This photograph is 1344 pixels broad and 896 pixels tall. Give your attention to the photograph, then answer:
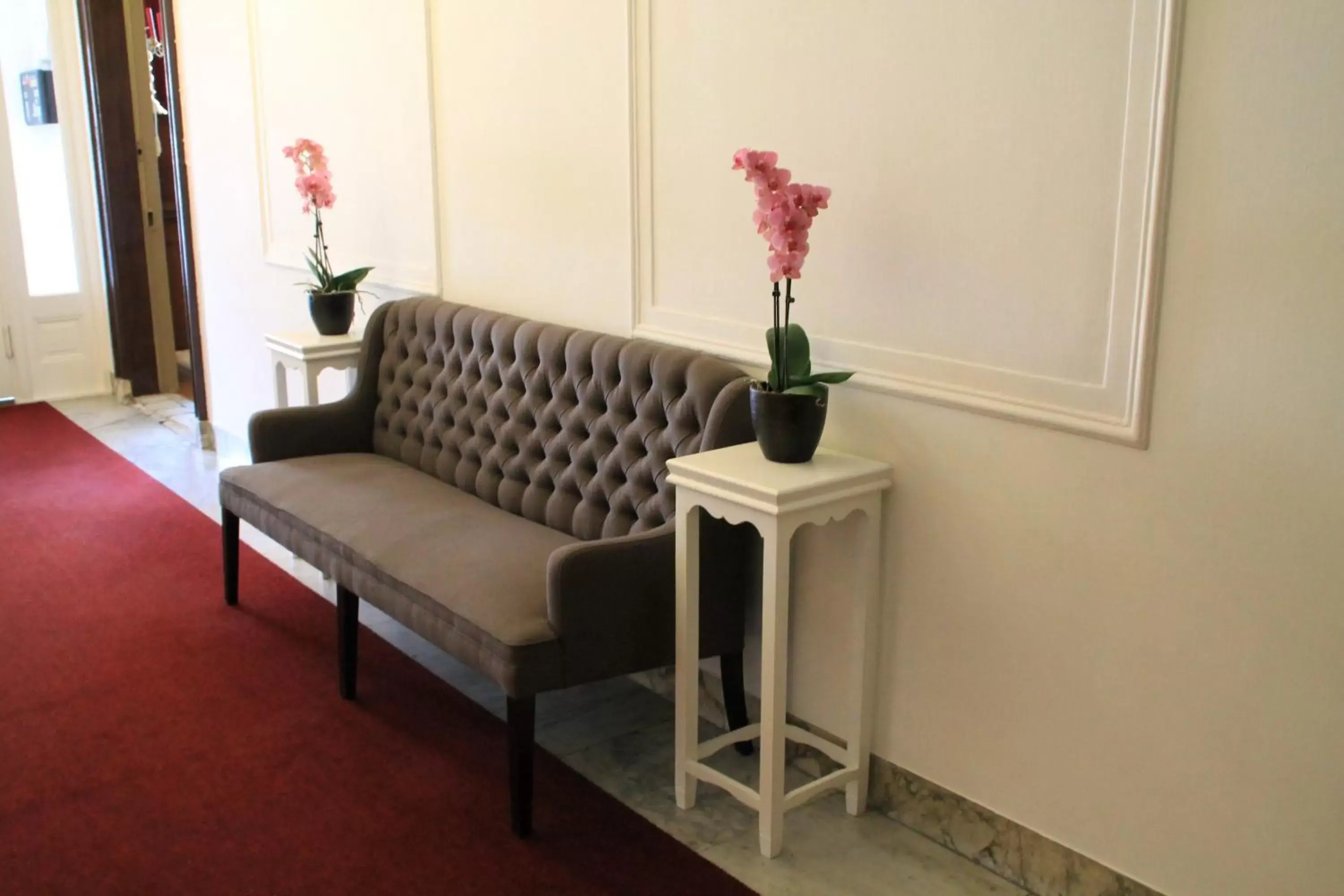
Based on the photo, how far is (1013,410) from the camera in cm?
242

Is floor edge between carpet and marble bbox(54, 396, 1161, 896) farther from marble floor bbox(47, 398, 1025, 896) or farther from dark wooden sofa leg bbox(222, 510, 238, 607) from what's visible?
dark wooden sofa leg bbox(222, 510, 238, 607)

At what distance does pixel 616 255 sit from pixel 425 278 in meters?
1.09

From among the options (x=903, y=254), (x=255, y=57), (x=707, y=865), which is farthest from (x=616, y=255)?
(x=255, y=57)

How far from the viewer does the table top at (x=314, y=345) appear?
166 inches

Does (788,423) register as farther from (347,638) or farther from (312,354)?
(312,354)

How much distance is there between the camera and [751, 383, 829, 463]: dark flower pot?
255 cm

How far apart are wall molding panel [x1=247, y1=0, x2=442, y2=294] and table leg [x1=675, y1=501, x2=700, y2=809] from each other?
5.86ft

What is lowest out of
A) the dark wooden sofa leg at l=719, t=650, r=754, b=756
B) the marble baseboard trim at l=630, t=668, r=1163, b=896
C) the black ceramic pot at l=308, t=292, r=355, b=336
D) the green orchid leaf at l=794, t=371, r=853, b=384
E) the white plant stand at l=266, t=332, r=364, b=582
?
the marble baseboard trim at l=630, t=668, r=1163, b=896

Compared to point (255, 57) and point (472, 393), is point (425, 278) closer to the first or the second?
point (472, 393)

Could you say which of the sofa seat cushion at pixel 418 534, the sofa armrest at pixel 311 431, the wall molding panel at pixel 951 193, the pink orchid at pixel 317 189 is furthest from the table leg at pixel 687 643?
the pink orchid at pixel 317 189

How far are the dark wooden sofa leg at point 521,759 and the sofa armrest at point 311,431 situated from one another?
1.67 m

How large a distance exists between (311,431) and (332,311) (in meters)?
0.48

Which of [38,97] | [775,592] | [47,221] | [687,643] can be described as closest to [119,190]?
[47,221]

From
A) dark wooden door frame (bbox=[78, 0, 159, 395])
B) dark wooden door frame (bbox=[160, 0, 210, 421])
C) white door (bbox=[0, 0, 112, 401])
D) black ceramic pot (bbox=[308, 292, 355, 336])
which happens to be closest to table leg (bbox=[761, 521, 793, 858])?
black ceramic pot (bbox=[308, 292, 355, 336])
